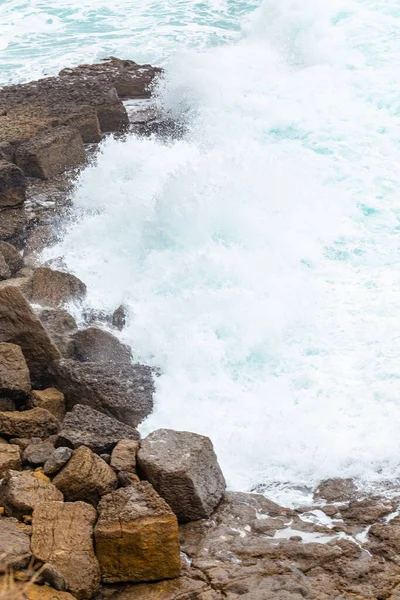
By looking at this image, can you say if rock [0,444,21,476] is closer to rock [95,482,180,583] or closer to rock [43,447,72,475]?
rock [43,447,72,475]

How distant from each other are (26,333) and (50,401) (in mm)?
602

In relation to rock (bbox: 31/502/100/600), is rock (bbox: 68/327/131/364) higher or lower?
lower

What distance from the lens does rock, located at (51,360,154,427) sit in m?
6.71

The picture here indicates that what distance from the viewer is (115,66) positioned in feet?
46.3

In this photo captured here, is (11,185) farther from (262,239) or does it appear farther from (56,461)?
(56,461)

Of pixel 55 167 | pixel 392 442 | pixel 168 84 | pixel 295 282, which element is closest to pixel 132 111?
pixel 168 84

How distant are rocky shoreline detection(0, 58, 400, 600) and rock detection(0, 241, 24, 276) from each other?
10.7 inches

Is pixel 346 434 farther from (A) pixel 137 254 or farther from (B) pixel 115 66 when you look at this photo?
(B) pixel 115 66

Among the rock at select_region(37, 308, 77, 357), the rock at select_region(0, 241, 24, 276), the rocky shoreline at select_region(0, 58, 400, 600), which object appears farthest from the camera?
the rock at select_region(0, 241, 24, 276)

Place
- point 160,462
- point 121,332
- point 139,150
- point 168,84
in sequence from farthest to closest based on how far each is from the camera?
point 168,84, point 139,150, point 121,332, point 160,462

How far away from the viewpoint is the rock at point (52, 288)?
8023mm

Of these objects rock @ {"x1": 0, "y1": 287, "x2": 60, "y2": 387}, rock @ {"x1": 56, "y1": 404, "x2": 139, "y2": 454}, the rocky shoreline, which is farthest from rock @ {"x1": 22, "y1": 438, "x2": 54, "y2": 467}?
rock @ {"x1": 0, "y1": 287, "x2": 60, "y2": 387}

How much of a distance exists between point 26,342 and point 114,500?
216 cm

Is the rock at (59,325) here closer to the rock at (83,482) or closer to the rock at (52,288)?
Answer: the rock at (52,288)
